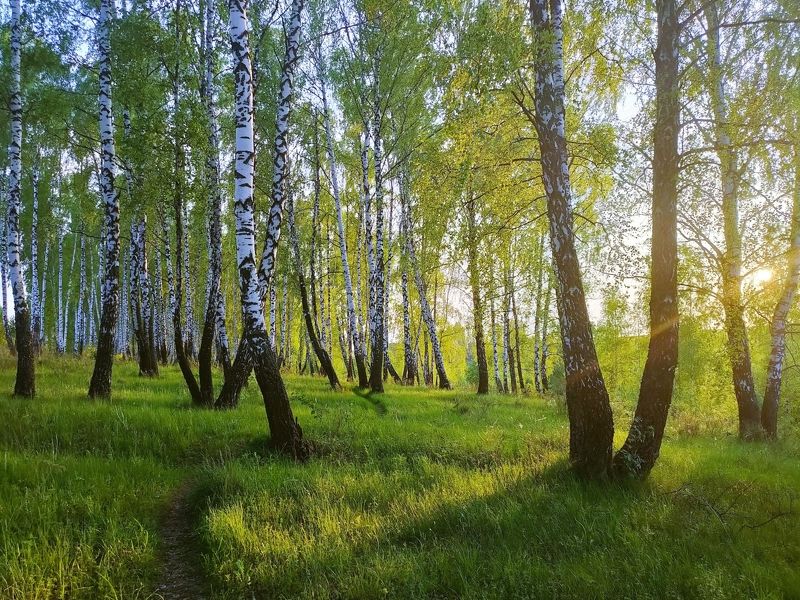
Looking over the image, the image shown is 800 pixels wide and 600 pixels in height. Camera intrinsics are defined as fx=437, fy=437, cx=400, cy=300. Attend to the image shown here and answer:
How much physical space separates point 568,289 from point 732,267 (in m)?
5.95

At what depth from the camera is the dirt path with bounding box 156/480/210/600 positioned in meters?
3.81

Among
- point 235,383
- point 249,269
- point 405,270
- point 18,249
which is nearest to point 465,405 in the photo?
point 235,383

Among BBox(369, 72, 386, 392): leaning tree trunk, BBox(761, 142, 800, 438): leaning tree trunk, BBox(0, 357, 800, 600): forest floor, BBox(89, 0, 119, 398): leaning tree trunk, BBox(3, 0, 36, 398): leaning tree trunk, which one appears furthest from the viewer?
BBox(369, 72, 386, 392): leaning tree trunk

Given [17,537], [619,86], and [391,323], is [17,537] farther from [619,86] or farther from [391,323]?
[391,323]

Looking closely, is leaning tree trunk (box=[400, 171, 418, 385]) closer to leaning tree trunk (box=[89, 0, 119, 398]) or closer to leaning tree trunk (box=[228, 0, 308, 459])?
leaning tree trunk (box=[89, 0, 119, 398])

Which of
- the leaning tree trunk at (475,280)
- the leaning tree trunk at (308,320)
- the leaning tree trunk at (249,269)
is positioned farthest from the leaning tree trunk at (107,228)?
the leaning tree trunk at (475,280)

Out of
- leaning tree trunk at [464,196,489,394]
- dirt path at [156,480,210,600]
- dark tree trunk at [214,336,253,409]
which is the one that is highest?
leaning tree trunk at [464,196,489,394]

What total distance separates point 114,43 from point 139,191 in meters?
4.15

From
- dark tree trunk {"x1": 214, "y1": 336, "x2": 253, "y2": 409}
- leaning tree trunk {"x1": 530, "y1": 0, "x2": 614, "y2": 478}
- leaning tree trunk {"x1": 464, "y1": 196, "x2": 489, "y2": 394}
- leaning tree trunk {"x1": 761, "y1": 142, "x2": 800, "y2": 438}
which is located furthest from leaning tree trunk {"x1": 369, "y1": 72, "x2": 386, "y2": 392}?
leaning tree trunk {"x1": 761, "y1": 142, "x2": 800, "y2": 438}

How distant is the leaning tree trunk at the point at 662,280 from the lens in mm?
6094

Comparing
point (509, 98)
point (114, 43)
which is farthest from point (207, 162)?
point (509, 98)

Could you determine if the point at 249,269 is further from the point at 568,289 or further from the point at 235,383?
the point at 568,289

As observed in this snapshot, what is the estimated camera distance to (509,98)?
26.7 ft

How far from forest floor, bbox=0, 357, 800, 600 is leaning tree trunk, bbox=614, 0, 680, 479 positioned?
47 centimetres
